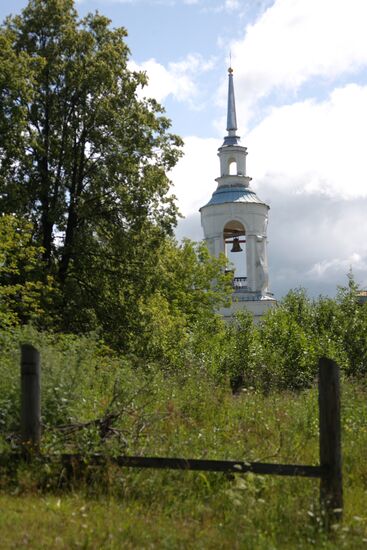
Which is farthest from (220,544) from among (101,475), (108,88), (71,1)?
(71,1)

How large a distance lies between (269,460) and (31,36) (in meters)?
20.5

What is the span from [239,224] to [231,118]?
24.1 ft

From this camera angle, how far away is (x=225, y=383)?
1466 cm

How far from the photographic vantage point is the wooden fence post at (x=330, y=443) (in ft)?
22.6

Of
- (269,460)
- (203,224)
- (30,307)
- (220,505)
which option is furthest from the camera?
(203,224)

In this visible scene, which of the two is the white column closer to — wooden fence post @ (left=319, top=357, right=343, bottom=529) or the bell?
the bell

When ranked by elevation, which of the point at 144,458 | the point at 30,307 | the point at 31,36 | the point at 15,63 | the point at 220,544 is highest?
the point at 31,36

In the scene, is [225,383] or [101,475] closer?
[101,475]

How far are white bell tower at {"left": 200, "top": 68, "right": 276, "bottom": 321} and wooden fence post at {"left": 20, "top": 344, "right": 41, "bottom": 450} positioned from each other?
1561 inches

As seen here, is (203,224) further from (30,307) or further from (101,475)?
(101,475)

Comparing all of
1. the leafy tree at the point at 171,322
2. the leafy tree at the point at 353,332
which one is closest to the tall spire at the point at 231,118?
the leafy tree at the point at 171,322

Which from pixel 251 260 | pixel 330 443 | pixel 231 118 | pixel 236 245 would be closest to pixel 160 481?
pixel 330 443

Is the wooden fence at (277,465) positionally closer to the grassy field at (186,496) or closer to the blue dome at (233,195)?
the grassy field at (186,496)

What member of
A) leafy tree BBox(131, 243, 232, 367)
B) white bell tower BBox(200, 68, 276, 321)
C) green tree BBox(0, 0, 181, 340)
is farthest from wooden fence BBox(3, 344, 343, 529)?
white bell tower BBox(200, 68, 276, 321)
